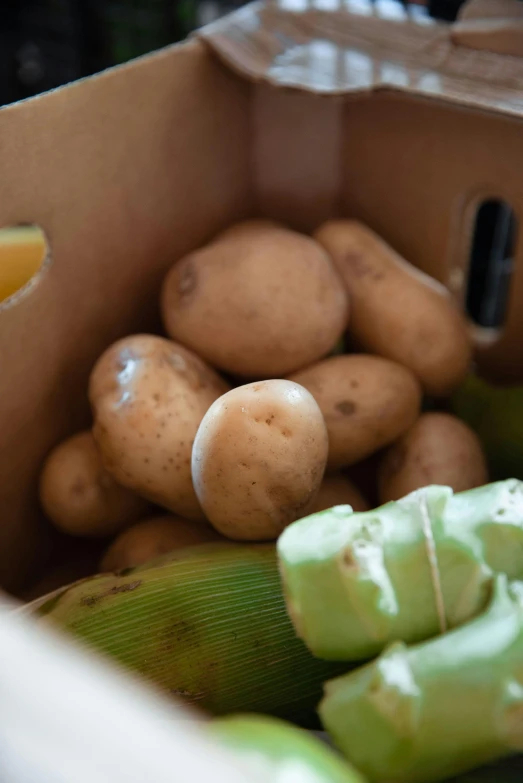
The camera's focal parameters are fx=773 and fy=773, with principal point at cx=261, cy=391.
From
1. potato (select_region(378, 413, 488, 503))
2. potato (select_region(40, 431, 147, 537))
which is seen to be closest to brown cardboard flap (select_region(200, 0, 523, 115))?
potato (select_region(378, 413, 488, 503))

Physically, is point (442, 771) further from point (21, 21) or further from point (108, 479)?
point (21, 21)

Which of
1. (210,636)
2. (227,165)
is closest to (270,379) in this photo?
(210,636)

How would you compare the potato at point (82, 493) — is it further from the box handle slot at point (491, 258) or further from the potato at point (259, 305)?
the box handle slot at point (491, 258)

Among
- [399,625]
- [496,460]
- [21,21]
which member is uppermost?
[21,21]

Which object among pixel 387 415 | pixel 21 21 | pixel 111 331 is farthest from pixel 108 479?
pixel 21 21

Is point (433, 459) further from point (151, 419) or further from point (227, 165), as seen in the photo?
point (227, 165)

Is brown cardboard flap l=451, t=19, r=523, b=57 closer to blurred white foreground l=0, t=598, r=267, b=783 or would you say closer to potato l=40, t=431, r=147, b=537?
potato l=40, t=431, r=147, b=537
